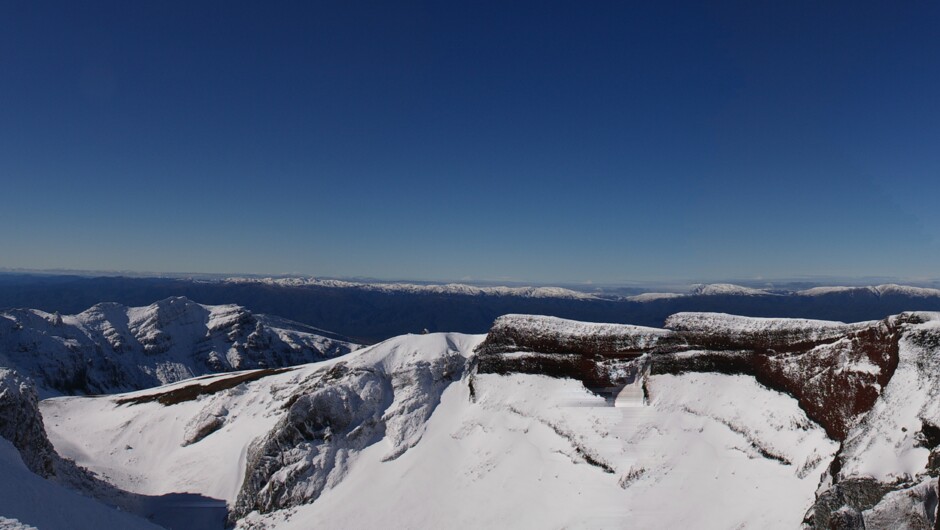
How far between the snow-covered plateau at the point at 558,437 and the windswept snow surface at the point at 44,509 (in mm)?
350

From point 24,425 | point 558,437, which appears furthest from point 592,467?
point 24,425

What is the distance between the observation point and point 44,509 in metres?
15.2

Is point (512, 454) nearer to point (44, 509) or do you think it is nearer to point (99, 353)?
point (44, 509)

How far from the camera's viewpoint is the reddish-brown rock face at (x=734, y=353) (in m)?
31.0

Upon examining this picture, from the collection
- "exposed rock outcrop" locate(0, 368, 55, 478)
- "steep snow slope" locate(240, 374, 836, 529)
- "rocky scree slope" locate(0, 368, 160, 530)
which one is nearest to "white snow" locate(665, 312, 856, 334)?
"steep snow slope" locate(240, 374, 836, 529)

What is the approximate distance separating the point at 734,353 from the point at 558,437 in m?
16.3

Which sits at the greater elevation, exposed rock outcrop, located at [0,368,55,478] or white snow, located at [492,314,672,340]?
white snow, located at [492,314,672,340]

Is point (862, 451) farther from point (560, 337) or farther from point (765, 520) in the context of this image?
point (560, 337)

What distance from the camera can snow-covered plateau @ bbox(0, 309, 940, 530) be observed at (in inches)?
1053

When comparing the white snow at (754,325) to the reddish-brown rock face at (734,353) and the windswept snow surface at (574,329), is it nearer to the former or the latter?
the reddish-brown rock face at (734,353)

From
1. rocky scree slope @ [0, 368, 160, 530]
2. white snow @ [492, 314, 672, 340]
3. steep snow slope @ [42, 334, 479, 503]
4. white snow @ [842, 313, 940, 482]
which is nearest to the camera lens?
rocky scree slope @ [0, 368, 160, 530]

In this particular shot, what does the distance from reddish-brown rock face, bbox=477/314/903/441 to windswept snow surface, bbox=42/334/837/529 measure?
1.32m

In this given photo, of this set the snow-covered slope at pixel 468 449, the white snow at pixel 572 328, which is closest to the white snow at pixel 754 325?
the white snow at pixel 572 328

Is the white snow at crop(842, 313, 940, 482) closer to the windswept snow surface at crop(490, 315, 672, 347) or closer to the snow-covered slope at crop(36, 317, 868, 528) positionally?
the snow-covered slope at crop(36, 317, 868, 528)
